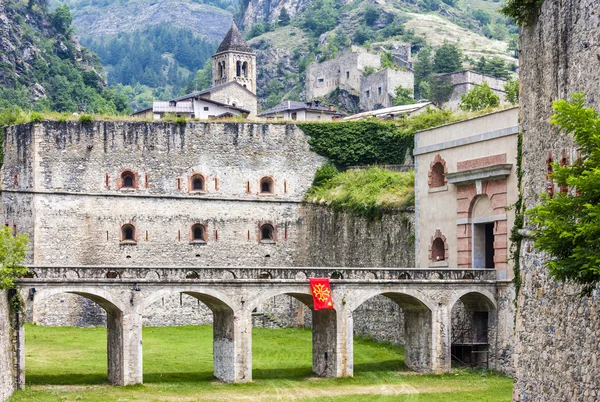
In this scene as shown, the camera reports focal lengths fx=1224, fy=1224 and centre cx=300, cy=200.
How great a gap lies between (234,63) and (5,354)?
69.6m

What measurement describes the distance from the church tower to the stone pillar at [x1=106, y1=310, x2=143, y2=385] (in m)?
63.6

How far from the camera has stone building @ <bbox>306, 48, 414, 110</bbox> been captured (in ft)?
395

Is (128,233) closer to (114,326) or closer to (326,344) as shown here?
(114,326)

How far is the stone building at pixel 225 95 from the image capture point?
81.8 m

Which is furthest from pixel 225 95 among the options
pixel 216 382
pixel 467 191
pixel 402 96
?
pixel 216 382

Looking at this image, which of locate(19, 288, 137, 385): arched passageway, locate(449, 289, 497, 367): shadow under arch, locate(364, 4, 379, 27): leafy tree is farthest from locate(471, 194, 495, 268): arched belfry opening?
locate(364, 4, 379, 27): leafy tree

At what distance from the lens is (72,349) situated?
171 feet

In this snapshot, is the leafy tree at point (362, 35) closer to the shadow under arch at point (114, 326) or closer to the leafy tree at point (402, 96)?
the leafy tree at point (402, 96)

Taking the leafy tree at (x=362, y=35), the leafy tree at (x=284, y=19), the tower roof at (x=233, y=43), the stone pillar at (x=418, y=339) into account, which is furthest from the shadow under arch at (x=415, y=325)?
the leafy tree at (x=284, y=19)

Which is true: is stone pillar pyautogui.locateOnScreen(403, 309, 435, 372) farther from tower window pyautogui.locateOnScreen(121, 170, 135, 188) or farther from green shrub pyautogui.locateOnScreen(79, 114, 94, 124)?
green shrub pyautogui.locateOnScreen(79, 114, 94, 124)

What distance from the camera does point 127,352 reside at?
146ft

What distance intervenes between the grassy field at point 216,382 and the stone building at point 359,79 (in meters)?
65.4

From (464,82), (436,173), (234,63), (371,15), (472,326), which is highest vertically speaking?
(371,15)

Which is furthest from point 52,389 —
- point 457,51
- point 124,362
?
point 457,51
